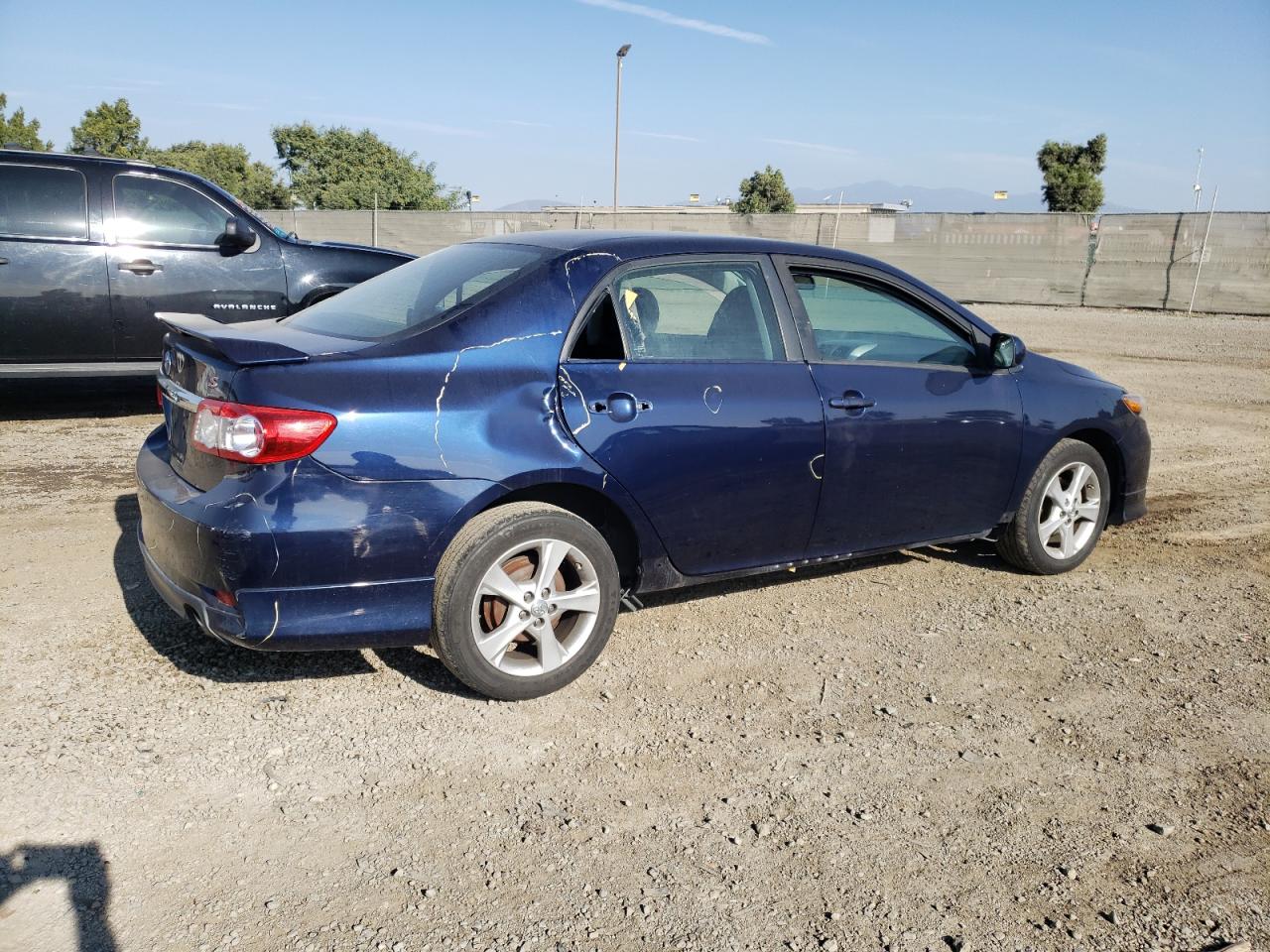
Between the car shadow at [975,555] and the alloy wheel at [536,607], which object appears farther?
the car shadow at [975,555]

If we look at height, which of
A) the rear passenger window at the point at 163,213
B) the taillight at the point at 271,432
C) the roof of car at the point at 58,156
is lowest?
the taillight at the point at 271,432

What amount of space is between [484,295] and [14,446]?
492cm

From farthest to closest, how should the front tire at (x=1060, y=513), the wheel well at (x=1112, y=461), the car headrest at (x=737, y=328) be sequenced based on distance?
1. the wheel well at (x=1112, y=461)
2. the front tire at (x=1060, y=513)
3. the car headrest at (x=737, y=328)

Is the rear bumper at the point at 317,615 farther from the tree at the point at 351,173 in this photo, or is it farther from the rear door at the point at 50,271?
the tree at the point at 351,173

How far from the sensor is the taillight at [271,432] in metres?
3.24

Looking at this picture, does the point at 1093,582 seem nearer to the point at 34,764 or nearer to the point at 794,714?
the point at 794,714

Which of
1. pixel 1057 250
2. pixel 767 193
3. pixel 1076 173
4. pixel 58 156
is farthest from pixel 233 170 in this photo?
pixel 58 156

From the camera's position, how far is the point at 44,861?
8.79ft

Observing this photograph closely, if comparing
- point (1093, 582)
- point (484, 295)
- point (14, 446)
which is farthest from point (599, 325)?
point (14, 446)

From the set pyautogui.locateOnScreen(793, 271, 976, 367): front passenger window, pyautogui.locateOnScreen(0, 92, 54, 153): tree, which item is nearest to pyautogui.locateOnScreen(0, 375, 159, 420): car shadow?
pyautogui.locateOnScreen(793, 271, 976, 367): front passenger window

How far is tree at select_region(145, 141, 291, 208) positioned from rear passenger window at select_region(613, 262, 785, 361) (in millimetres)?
64832

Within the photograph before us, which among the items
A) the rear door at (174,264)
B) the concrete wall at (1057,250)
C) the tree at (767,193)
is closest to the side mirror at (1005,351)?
the rear door at (174,264)

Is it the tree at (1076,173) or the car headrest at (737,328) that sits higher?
the tree at (1076,173)

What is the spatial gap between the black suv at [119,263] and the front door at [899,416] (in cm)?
474
